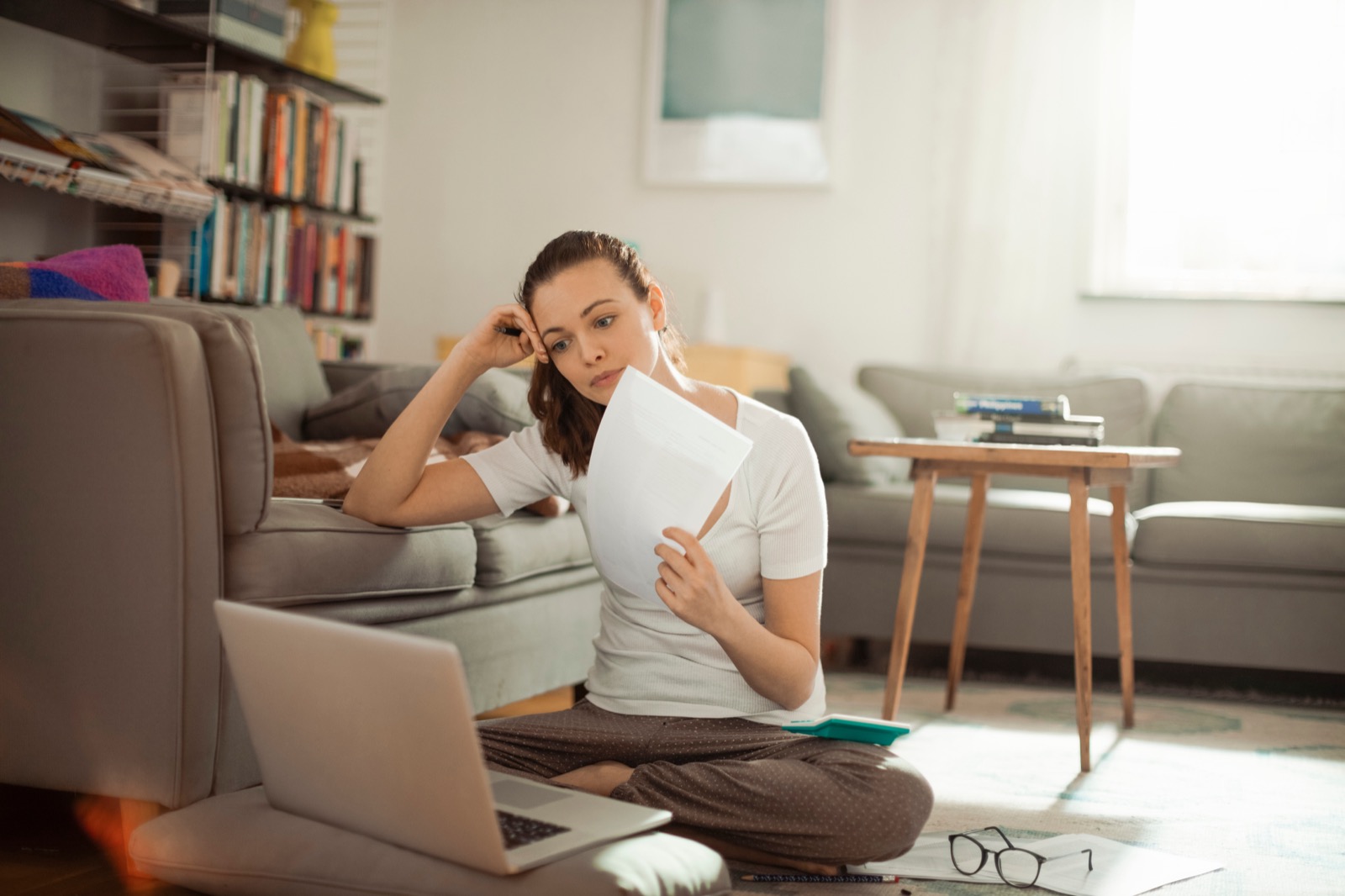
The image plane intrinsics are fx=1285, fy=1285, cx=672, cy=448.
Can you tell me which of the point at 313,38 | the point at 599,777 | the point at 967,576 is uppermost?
the point at 313,38

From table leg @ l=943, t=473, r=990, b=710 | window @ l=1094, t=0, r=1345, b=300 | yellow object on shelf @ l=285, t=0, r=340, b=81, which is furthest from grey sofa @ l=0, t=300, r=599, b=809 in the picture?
window @ l=1094, t=0, r=1345, b=300

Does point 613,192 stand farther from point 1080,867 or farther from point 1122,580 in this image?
point 1080,867

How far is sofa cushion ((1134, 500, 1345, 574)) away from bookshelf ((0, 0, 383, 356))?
2.30 metres

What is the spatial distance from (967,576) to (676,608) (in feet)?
4.63

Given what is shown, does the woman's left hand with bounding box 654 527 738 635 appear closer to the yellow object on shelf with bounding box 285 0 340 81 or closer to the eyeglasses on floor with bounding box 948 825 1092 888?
the eyeglasses on floor with bounding box 948 825 1092 888

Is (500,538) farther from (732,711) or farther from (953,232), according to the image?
(953,232)

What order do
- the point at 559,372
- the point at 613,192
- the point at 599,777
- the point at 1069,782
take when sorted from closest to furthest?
the point at 599,777 → the point at 559,372 → the point at 1069,782 → the point at 613,192

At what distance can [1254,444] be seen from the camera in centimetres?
338

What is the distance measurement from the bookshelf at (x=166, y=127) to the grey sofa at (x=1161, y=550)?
4.75 feet

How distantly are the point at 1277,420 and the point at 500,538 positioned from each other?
2321 mm

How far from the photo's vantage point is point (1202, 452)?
3.42 meters

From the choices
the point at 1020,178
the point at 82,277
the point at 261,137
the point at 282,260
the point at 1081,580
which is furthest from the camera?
the point at 1020,178

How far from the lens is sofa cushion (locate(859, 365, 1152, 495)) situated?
137 inches

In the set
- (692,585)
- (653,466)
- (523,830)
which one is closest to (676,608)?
(692,585)
